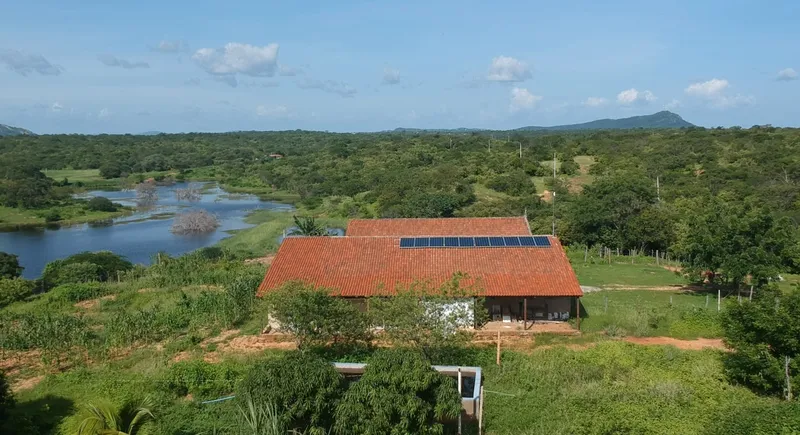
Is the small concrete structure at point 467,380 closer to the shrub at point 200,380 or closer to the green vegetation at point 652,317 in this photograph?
the shrub at point 200,380

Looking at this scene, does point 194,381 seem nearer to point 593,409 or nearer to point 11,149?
point 593,409

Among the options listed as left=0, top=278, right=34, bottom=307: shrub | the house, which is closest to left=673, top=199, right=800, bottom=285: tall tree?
the house

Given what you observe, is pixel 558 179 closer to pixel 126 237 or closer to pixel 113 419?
pixel 126 237

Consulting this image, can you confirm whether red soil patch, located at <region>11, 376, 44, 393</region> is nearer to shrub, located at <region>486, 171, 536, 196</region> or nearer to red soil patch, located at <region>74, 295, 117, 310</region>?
red soil patch, located at <region>74, 295, 117, 310</region>

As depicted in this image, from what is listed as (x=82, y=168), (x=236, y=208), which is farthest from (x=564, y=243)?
(x=82, y=168)

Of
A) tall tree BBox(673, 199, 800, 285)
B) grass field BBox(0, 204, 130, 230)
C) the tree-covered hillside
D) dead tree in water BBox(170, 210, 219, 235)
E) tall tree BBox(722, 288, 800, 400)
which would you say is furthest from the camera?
grass field BBox(0, 204, 130, 230)

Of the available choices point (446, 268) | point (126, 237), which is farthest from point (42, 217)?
point (446, 268)
